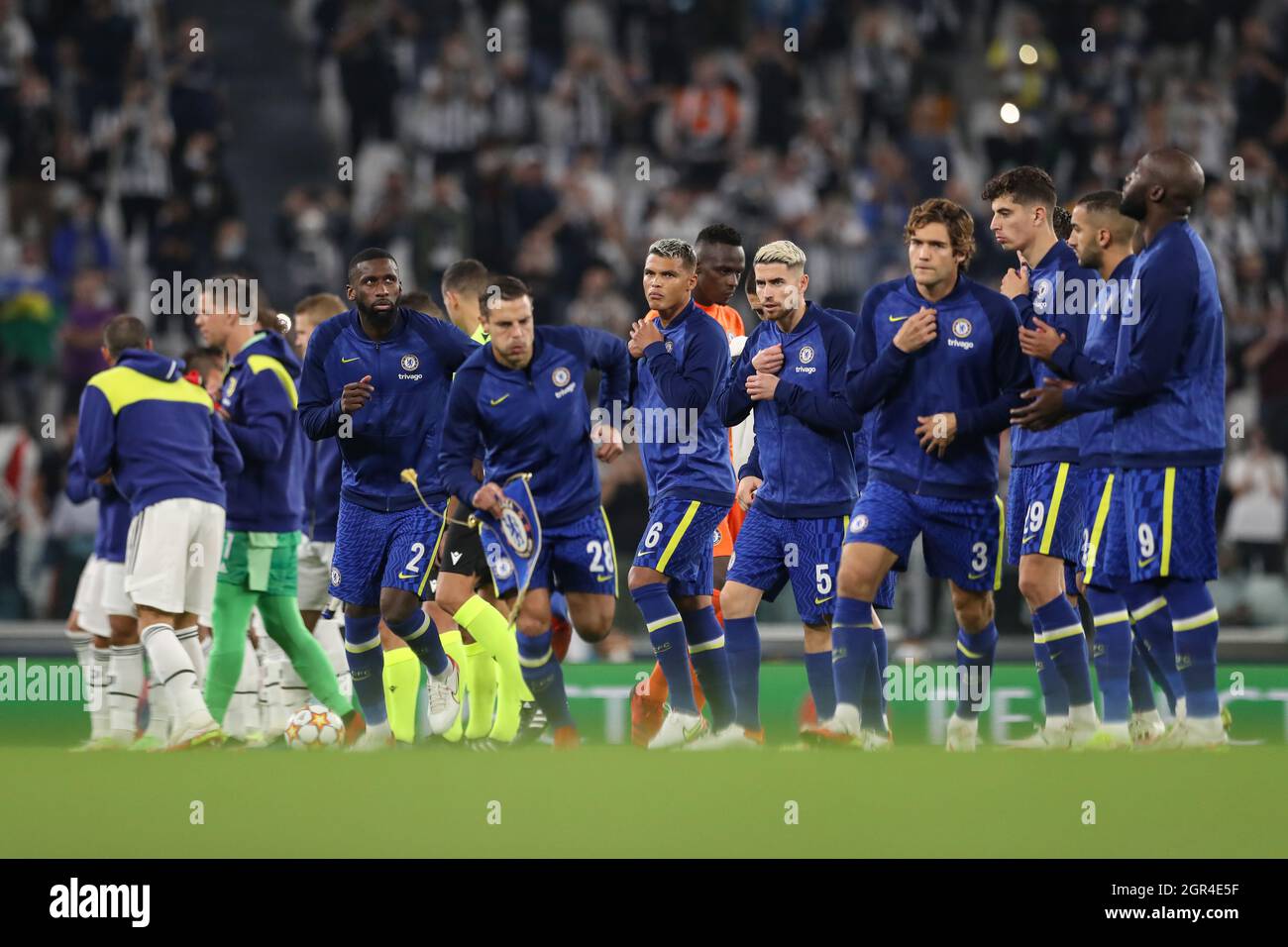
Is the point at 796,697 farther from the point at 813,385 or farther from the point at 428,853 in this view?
the point at 428,853

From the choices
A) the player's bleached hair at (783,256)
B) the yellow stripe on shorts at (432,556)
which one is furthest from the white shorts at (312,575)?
the player's bleached hair at (783,256)

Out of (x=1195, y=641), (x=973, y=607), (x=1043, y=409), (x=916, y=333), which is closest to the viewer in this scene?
(x=1195, y=641)

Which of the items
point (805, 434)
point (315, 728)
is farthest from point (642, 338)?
point (315, 728)

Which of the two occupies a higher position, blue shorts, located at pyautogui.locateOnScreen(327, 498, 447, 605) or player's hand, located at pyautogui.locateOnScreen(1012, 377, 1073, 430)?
player's hand, located at pyautogui.locateOnScreen(1012, 377, 1073, 430)

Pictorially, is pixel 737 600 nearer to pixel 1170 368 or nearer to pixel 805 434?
pixel 805 434

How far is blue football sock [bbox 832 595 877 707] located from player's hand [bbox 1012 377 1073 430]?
1.06 metres

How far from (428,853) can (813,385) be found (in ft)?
12.2

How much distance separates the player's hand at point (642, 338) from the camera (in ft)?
30.2

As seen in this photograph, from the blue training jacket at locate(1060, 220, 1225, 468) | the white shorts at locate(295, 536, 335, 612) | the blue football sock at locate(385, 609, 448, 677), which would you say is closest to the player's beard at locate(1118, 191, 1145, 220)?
the blue training jacket at locate(1060, 220, 1225, 468)

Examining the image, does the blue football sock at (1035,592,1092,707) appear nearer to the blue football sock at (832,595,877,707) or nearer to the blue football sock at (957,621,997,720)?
the blue football sock at (957,621,997,720)

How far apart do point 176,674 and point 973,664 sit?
13.2 ft

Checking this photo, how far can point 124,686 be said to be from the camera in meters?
10.6

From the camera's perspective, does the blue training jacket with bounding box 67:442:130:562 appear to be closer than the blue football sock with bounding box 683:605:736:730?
No

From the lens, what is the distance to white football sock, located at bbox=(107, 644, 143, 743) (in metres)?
10.6
